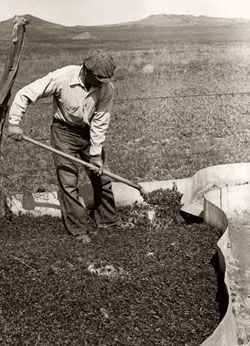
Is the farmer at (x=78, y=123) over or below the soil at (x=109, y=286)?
over

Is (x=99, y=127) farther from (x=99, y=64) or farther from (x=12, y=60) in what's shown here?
(x=12, y=60)

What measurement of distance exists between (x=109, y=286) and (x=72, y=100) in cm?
155

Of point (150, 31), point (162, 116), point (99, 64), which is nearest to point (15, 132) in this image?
point (99, 64)

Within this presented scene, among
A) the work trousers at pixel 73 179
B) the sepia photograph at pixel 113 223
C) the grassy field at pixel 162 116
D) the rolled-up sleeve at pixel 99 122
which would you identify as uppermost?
the rolled-up sleeve at pixel 99 122

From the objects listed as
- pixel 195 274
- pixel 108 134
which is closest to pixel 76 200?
pixel 195 274

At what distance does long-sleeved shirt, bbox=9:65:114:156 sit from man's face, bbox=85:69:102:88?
0.17ft

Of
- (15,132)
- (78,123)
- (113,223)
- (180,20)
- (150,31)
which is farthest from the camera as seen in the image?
(180,20)

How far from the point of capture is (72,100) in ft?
13.8

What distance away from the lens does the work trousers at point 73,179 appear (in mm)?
4430

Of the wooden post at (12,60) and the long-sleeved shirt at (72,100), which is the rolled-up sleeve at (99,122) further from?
the wooden post at (12,60)

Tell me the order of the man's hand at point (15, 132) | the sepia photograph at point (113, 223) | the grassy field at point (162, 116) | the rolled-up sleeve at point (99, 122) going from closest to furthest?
the sepia photograph at point (113, 223), the man's hand at point (15, 132), the rolled-up sleeve at point (99, 122), the grassy field at point (162, 116)

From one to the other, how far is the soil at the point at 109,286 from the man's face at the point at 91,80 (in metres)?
1.28

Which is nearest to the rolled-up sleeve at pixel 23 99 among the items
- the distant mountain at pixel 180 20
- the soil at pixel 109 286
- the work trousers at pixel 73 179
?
the work trousers at pixel 73 179

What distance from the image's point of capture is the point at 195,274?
3.75 meters
